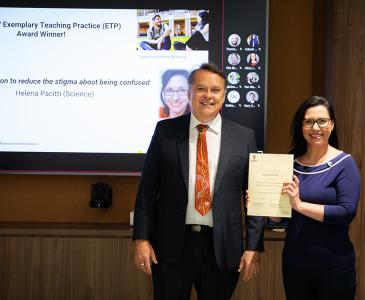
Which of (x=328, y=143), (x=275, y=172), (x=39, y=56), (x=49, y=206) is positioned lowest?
(x=49, y=206)

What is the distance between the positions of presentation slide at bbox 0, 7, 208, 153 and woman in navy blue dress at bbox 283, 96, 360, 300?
4.63 feet

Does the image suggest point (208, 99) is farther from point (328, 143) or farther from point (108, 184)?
point (108, 184)

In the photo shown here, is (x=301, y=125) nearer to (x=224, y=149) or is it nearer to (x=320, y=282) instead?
(x=224, y=149)

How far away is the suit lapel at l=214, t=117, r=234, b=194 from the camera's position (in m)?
1.94

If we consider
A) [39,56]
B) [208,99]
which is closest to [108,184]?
[39,56]

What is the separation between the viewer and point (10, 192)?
3.31 m

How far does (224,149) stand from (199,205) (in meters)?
Result: 0.27

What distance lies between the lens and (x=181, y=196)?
1.95 metres

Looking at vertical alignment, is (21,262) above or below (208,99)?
below

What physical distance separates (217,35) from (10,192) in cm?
191

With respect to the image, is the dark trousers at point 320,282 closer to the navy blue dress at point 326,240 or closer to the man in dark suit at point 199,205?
the navy blue dress at point 326,240

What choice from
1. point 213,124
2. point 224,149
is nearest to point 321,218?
point 224,149

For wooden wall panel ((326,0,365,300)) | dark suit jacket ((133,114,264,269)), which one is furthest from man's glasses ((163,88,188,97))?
dark suit jacket ((133,114,264,269))

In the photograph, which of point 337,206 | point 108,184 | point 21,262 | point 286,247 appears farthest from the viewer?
point 108,184
